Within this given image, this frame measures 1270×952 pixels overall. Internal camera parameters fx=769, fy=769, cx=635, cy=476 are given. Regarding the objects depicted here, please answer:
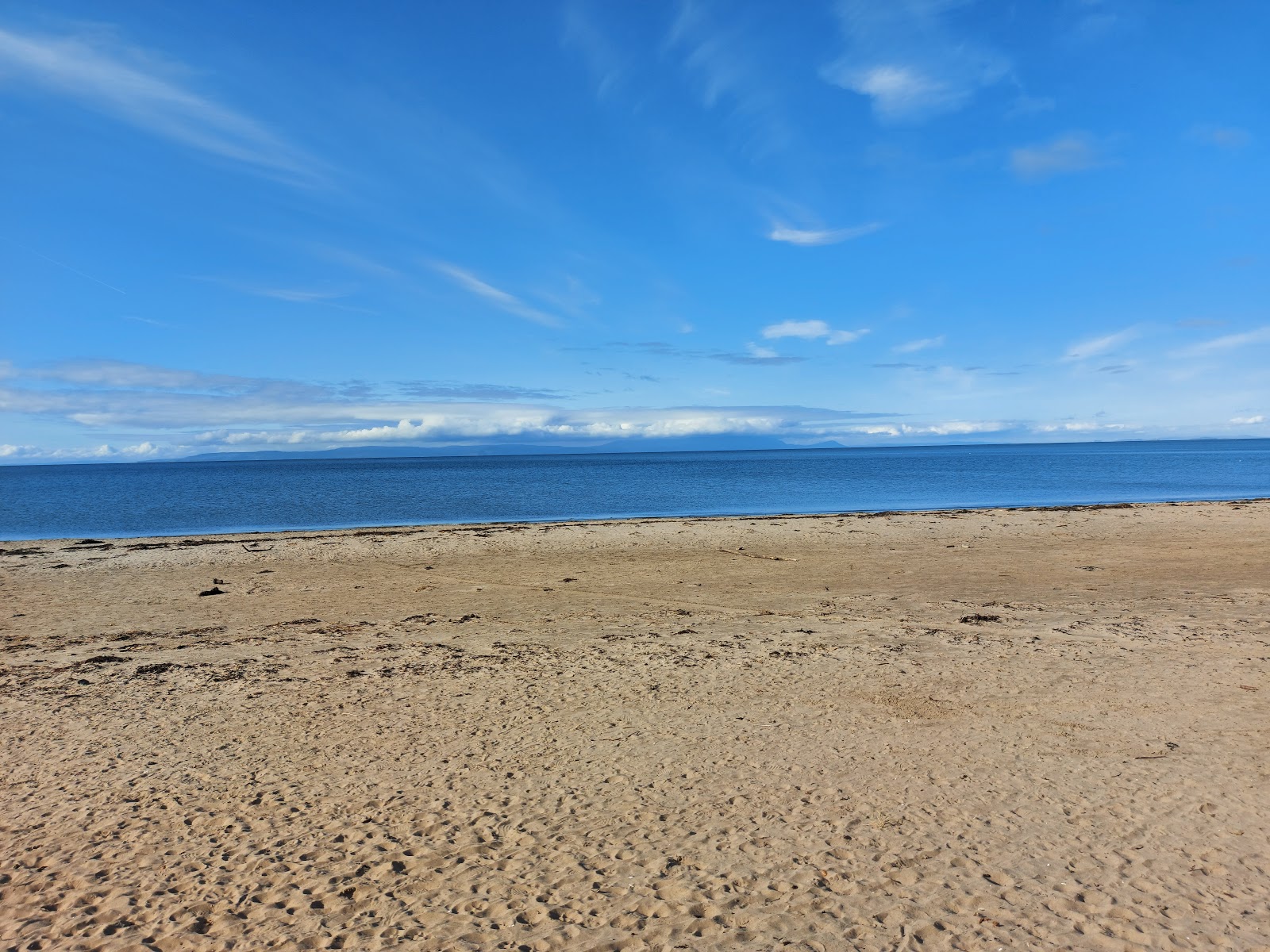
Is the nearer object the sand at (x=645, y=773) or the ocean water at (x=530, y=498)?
the sand at (x=645, y=773)

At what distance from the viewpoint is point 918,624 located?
13.4 m

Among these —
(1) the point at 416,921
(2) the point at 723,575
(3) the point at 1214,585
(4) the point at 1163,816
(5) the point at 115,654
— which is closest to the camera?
(1) the point at 416,921

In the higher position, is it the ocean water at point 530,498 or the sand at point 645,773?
the sand at point 645,773

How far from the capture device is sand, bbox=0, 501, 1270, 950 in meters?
5.31

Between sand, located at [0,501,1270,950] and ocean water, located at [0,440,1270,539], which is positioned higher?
sand, located at [0,501,1270,950]

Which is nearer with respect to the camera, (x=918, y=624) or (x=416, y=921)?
(x=416, y=921)

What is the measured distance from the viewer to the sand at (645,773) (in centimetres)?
531

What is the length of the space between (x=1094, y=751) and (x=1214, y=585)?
451 inches

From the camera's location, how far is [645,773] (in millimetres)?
7613

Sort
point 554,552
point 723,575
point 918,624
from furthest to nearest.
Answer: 1. point 554,552
2. point 723,575
3. point 918,624

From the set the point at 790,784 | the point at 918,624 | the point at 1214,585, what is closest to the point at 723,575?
the point at 918,624

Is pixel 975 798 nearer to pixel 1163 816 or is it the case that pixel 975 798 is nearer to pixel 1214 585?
pixel 1163 816

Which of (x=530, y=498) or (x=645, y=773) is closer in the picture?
(x=645, y=773)

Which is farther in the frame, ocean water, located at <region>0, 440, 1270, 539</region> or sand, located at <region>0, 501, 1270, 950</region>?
ocean water, located at <region>0, 440, 1270, 539</region>
